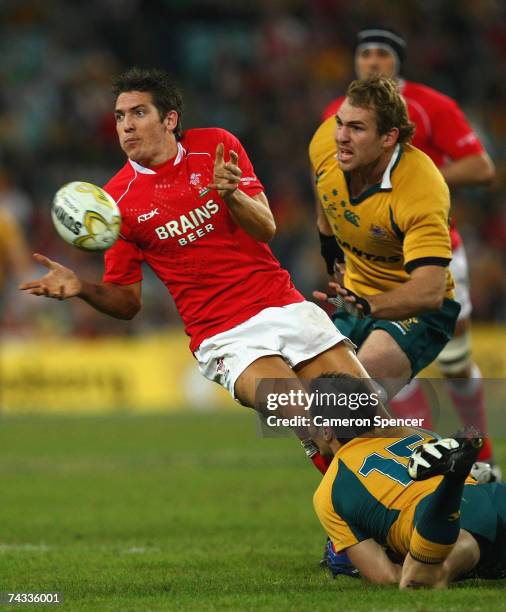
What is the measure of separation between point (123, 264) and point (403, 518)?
2069 millimetres

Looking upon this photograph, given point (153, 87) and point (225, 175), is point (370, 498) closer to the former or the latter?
point (225, 175)

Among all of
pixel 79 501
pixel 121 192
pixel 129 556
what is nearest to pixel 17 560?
pixel 129 556

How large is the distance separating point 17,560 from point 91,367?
9795mm

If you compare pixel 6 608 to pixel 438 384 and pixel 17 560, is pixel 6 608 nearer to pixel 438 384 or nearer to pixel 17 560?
pixel 17 560

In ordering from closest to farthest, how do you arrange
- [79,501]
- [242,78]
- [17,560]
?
1. [17,560]
2. [79,501]
3. [242,78]

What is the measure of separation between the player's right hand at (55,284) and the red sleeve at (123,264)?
54 cm

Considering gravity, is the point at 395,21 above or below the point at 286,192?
above

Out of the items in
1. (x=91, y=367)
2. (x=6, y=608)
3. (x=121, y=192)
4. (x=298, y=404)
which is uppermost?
(x=121, y=192)

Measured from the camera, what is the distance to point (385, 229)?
6.78 metres

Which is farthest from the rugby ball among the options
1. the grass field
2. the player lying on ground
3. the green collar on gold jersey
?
the grass field

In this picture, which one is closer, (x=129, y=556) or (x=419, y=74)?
(x=129, y=556)

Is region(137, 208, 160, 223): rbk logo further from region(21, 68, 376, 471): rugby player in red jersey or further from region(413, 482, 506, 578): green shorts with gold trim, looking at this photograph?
region(413, 482, 506, 578): green shorts with gold trim

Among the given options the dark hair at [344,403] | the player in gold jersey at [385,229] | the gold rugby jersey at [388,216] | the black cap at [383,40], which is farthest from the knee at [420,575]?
the black cap at [383,40]

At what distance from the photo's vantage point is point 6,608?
5273 mm
